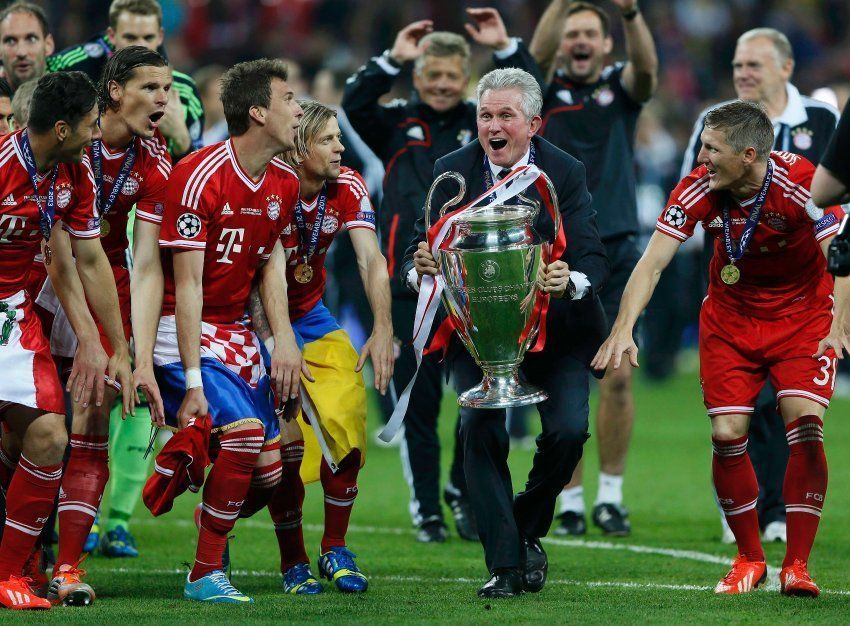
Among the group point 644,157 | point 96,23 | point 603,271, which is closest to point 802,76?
point 644,157

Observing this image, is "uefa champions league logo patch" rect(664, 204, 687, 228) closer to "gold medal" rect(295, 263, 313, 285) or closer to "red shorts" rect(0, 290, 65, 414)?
"gold medal" rect(295, 263, 313, 285)

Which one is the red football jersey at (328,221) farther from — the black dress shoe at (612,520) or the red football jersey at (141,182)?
the black dress shoe at (612,520)

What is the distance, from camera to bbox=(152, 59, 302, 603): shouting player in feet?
18.5

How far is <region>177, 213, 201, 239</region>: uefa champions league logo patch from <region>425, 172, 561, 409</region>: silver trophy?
90cm

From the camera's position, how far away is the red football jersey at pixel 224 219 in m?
5.66

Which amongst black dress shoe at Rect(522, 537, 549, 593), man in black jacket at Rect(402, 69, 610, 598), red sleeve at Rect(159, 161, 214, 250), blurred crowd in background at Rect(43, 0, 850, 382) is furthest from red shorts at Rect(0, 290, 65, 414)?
blurred crowd in background at Rect(43, 0, 850, 382)

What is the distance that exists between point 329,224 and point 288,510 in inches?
49.1

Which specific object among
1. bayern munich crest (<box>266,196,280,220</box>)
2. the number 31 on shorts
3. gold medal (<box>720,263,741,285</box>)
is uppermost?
bayern munich crest (<box>266,196,280,220</box>)

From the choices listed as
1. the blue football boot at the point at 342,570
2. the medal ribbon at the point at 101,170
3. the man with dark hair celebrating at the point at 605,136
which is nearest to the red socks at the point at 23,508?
the medal ribbon at the point at 101,170

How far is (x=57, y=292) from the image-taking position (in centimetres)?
569

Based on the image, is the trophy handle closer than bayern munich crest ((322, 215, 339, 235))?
Yes

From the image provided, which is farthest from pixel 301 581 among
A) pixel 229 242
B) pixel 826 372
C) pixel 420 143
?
pixel 420 143

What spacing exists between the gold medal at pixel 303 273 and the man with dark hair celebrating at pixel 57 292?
0.87m

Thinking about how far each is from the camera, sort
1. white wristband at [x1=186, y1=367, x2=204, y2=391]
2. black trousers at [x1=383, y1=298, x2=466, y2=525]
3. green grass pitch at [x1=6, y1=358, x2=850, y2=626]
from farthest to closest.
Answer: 1. black trousers at [x1=383, y1=298, x2=466, y2=525]
2. white wristband at [x1=186, y1=367, x2=204, y2=391]
3. green grass pitch at [x1=6, y1=358, x2=850, y2=626]
